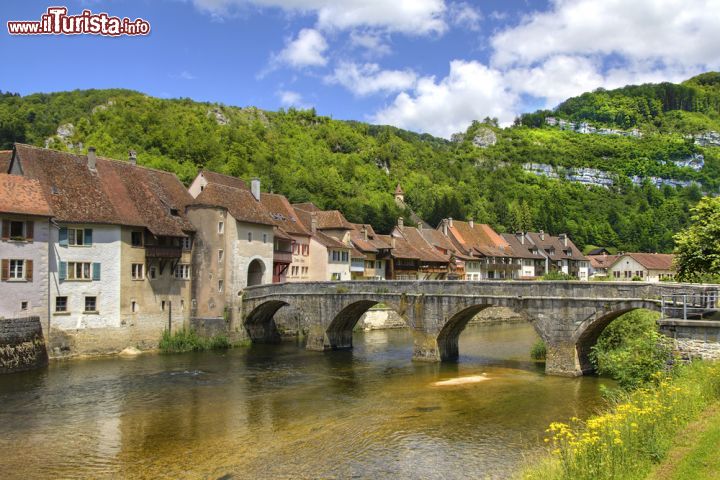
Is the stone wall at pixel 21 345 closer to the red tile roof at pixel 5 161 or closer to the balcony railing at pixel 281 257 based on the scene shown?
the red tile roof at pixel 5 161

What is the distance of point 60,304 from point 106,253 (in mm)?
4560

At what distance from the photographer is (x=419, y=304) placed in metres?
40.7

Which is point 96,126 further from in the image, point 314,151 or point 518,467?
point 518,467

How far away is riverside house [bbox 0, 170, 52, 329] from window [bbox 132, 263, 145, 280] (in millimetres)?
6311

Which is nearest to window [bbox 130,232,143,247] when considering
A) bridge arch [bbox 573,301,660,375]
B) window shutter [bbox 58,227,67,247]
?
window shutter [bbox 58,227,67,247]

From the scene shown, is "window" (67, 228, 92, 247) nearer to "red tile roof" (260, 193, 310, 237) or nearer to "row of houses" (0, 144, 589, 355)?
"row of houses" (0, 144, 589, 355)

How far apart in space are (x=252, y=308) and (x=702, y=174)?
182 meters

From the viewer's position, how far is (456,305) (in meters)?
39.2

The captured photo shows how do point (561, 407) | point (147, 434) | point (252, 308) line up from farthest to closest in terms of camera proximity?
point (252, 308) → point (561, 407) → point (147, 434)

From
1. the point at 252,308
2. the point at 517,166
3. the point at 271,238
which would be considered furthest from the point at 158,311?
the point at 517,166

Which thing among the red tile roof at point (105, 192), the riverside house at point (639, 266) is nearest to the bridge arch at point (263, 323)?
the red tile roof at point (105, 192)

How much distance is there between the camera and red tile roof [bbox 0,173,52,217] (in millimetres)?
38031

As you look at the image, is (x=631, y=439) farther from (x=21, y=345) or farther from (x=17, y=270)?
(x=17, y=270)

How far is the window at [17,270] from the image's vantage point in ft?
125
